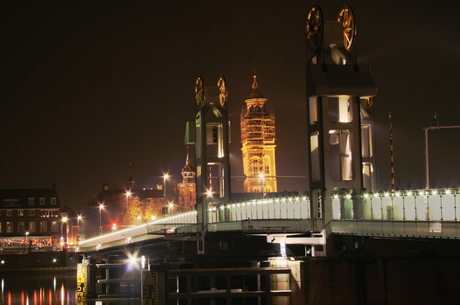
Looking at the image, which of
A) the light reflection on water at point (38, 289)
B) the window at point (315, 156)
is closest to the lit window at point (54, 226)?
the light reflection on water at point (38, 289)

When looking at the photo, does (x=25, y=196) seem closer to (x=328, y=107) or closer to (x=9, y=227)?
(x=9, y=227)

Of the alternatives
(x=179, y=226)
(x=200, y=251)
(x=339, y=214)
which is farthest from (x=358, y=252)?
(x=179, y=226)

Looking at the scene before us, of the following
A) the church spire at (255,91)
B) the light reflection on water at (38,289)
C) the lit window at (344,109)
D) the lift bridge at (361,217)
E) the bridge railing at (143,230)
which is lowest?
the light reflection on water at (38,289)

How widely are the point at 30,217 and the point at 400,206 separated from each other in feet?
423

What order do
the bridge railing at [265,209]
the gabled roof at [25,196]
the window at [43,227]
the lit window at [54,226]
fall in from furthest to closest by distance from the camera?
the lit window at [54,226], the window at [43,227], the gabled roof at [25,196], the bridge railing at [265,209]

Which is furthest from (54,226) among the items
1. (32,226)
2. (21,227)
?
(21,227)

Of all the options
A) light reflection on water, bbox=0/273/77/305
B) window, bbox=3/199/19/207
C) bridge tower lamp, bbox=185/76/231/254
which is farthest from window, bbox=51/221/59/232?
bridge tower lamp, bbox=185/76/231/254

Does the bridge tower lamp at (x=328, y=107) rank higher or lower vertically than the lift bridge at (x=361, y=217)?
higher

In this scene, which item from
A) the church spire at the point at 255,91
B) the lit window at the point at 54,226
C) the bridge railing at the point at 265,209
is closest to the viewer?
the bridge railing at the point at 265,209

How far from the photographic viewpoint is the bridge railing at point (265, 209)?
44531 mm

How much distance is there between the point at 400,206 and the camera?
111ft

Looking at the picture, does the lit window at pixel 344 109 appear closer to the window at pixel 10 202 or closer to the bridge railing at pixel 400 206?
the bridge railing at pixel 400 206

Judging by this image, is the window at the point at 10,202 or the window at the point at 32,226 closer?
the window at the point at 10,202

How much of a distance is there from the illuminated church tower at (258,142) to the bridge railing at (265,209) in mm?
105355
